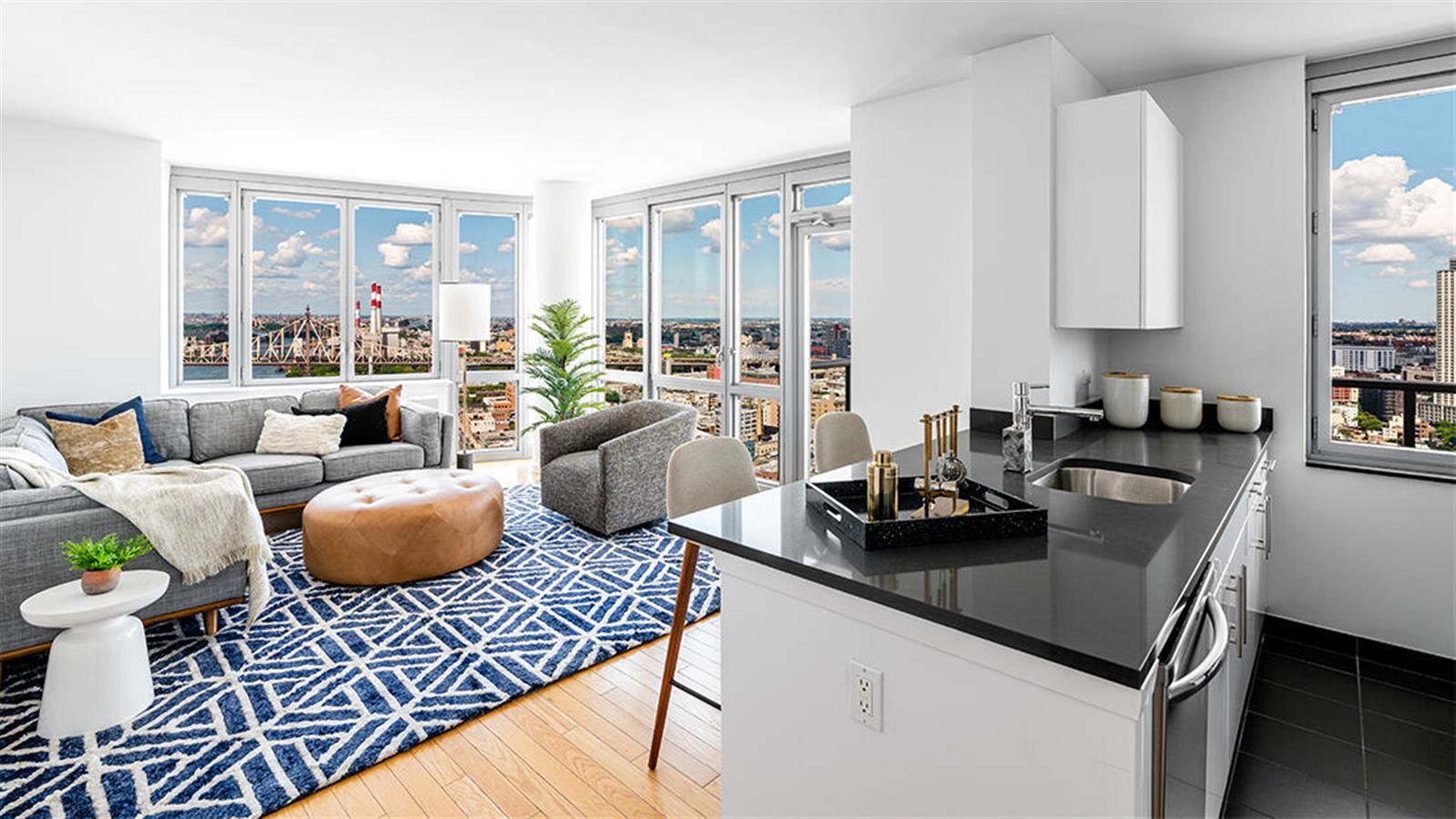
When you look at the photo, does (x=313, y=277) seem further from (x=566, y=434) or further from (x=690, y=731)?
(x=690, y=731)

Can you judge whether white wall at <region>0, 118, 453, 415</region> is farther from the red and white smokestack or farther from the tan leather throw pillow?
the red and white smokestack

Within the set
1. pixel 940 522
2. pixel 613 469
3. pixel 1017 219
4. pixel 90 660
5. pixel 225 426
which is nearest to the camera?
pixel 940 522

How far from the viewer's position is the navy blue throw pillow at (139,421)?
4.40 m

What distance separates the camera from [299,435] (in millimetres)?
4914

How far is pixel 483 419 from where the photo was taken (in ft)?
23.3

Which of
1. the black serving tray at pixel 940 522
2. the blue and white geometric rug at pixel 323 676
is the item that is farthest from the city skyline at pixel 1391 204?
the blue and white geometric rug at pixel 323 676

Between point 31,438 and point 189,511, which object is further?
point 31,438

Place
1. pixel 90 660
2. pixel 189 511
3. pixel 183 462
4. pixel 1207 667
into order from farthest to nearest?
1. pixel 183 462
2. pixel 189 511
3. pixel 90 660
4. pixel 1207 667

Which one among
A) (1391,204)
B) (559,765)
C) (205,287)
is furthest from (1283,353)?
(205,287)

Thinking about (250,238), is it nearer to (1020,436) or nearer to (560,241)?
(560,241)

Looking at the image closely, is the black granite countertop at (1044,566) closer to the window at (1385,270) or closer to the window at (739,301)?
the window at (1385,270)

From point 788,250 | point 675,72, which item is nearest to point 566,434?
point 788,250

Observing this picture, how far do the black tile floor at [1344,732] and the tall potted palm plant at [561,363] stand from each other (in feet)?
16.0

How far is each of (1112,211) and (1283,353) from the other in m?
1.14
